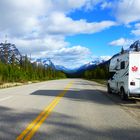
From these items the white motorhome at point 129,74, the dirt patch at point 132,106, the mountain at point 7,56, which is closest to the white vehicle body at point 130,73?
the white motorhome at point 129,74

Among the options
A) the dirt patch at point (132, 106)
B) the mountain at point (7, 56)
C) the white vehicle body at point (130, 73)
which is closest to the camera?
the dirt patch at point (132, 106)

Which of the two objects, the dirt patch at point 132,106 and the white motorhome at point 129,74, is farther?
the white motorhome at point 129,74

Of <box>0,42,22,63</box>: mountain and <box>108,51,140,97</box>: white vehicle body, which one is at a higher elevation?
<box>0,42,22,63</box>: mountain

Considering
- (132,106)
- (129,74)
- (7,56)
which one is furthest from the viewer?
(7,56)

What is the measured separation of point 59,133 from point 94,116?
3844 millimetres

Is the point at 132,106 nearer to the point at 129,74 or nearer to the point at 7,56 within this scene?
the point at 129,74

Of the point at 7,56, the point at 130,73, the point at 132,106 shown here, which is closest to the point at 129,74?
the point at 130,73

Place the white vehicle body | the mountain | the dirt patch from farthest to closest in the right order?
the mountain
the white vehicle body
the dirt patch

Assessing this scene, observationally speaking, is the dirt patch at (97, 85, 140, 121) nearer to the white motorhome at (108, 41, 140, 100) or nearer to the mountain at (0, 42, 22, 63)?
the white motorhome at (108, 41, 140, 100)

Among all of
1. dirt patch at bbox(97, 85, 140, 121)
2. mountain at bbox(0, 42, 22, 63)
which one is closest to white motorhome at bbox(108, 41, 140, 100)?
dirt patch at bbox(97, 85, 140, 121)

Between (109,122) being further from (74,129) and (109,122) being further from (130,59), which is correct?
(130,59)

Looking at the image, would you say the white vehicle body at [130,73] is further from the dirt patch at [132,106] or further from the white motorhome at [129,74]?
the dirt patch at [132,106]

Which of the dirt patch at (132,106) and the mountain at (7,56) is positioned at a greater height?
the mountain at (7,56)

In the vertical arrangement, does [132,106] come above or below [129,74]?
below
